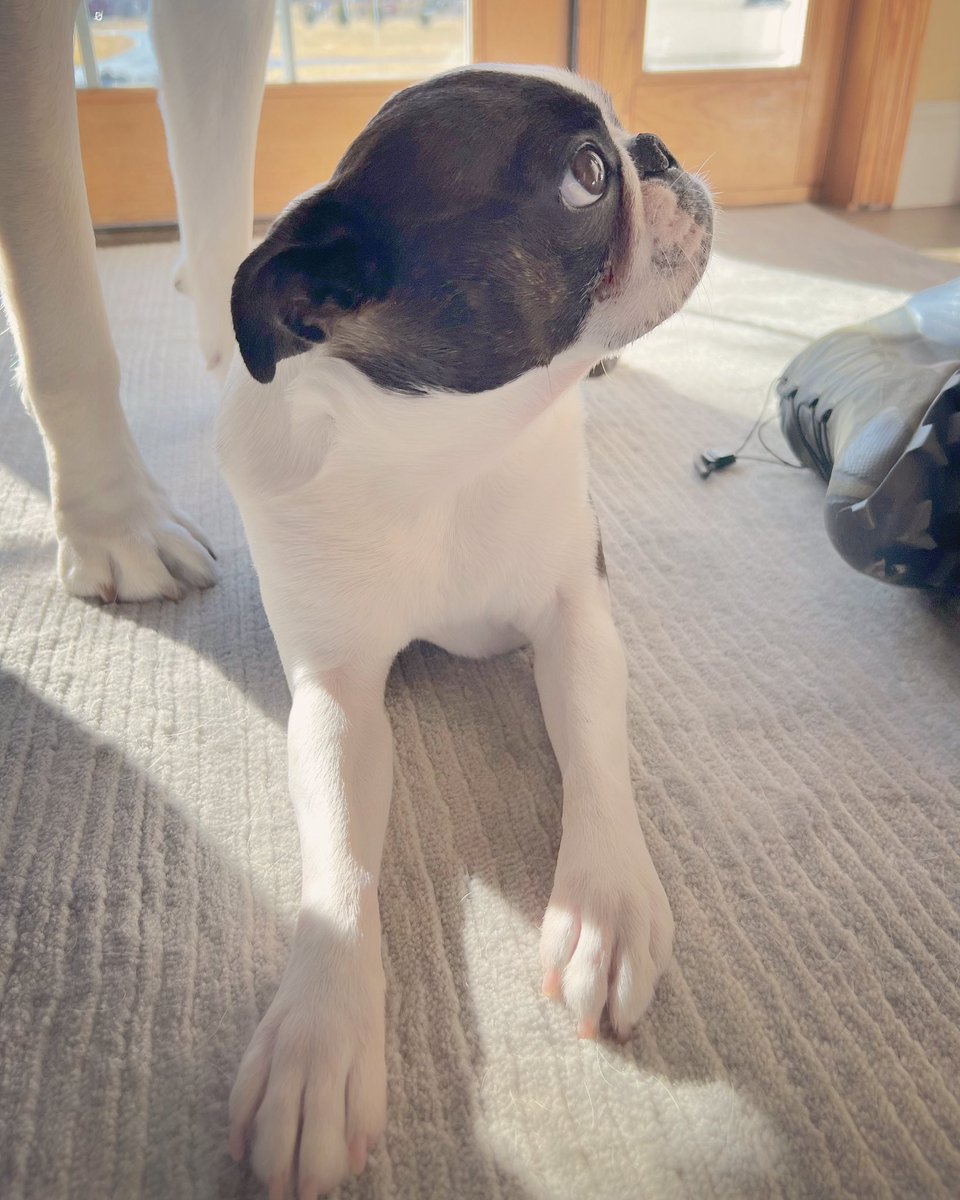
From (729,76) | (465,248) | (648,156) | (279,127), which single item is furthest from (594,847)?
(729,76)

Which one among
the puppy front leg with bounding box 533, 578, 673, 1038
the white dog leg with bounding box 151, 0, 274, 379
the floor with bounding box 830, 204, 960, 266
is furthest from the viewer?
the floor with bounding box 830, 204, 960, 266

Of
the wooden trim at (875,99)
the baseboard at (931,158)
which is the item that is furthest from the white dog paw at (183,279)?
the baseboard at (931,158)

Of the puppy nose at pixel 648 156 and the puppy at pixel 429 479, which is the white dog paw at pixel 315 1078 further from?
the puppy nose at pixel 648 156

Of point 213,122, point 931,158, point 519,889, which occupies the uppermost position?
point 213,122

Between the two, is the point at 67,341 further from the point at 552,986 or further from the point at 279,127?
the point at 279,127

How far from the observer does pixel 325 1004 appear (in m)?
0.65

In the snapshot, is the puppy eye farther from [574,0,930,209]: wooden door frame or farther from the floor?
[574,0,930,209]: wooden door frame

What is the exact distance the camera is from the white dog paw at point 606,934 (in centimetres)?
69

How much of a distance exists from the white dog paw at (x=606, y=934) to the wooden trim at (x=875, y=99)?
10.4ft

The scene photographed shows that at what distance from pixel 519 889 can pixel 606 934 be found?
4.1 inches

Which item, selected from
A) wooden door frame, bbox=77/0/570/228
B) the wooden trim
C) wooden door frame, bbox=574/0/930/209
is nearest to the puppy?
wooden door frame, bbox=77/0/570/228

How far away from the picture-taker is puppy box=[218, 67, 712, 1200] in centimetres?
68

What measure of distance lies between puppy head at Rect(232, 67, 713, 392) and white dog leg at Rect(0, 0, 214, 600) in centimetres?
44

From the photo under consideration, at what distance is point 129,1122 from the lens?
63 cm
